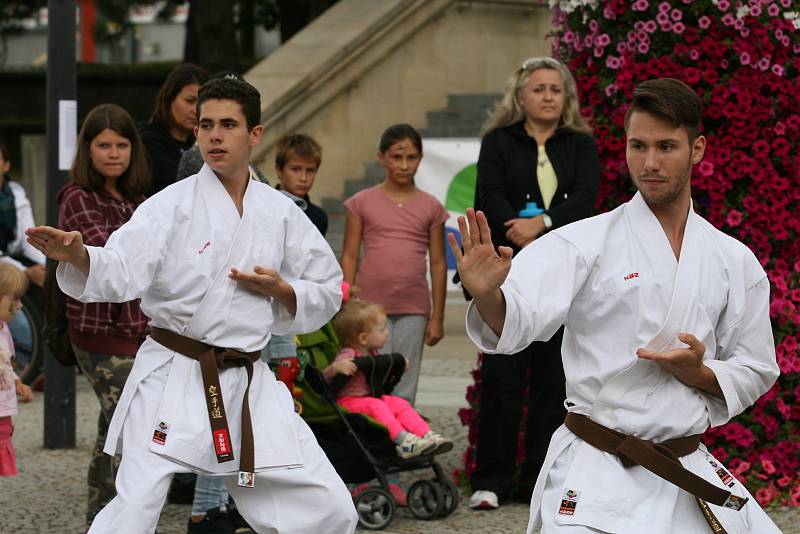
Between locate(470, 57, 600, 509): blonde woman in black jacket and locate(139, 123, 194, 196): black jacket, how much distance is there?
143 cm

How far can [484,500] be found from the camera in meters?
6.87

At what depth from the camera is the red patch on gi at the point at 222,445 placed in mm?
4961

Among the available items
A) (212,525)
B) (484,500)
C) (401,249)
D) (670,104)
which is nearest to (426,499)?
(484,500)

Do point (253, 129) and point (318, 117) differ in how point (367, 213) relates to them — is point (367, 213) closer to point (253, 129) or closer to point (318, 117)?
point (253, 129)

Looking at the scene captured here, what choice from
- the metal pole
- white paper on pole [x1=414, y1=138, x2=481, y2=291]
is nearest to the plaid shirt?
the metal pole

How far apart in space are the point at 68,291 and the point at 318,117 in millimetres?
9065

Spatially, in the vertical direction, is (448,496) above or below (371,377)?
below

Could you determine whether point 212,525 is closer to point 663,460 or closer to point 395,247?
point 395,247

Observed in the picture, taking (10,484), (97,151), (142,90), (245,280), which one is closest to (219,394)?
(245,280)

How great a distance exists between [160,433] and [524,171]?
2.63 meters

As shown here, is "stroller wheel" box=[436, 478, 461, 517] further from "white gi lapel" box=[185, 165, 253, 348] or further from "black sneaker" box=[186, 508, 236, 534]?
"white gi lapel" box=[185, 165, 253, 348]

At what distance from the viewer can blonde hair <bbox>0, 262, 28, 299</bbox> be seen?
608 centimetres

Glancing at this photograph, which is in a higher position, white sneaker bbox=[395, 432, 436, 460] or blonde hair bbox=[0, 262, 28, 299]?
blonde hair bbox=[0, 262, 28, 299]

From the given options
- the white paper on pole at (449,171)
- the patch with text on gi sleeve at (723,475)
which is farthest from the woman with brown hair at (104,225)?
the white paper on pole at (449,171)
